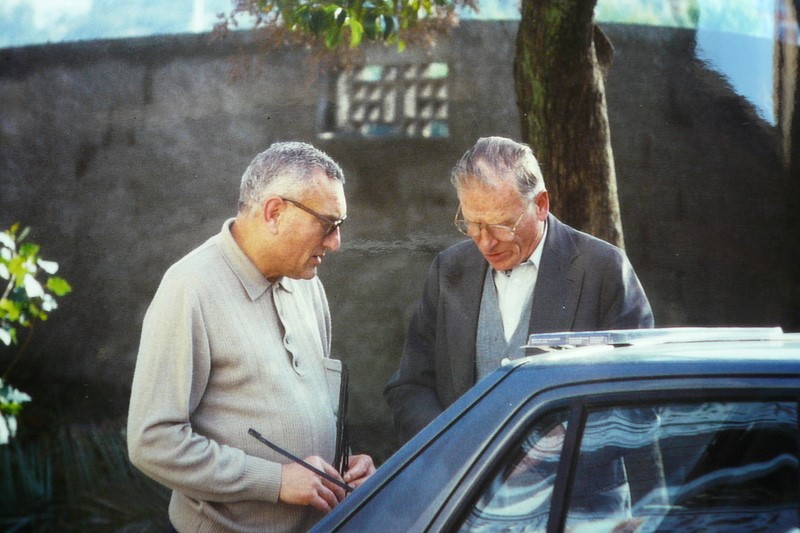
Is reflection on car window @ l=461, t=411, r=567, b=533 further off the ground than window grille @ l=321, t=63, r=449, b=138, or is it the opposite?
window grille @ l=321, t=63, r=449, b=138

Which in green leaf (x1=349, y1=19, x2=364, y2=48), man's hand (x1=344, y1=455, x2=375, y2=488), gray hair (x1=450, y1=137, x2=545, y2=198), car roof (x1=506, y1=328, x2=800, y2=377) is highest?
green leaf (x1=349, y1=19, x2=364, y2=48)

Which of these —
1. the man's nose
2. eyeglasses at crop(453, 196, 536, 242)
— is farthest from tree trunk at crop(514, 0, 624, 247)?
the man's nose

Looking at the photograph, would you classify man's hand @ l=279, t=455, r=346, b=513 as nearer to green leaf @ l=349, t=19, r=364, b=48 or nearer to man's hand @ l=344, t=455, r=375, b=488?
man's hand @ l=344, t=455, r=375, b=488

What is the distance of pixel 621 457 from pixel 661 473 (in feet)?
0.23

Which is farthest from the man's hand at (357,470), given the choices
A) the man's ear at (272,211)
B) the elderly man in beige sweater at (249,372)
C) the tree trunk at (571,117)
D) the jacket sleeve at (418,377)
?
the tree trunk at (571,117)

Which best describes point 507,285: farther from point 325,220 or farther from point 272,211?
point 272,211

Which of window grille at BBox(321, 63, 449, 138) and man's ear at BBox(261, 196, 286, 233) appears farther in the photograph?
window grille at BBox(321, 63, 449, 138)

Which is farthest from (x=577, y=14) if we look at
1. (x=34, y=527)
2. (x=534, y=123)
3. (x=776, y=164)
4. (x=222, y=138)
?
(x=34, y=527)

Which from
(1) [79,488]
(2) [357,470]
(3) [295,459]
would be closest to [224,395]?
(3) [295,459]

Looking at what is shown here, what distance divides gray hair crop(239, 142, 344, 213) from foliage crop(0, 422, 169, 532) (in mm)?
2637

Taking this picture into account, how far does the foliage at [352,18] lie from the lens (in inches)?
197

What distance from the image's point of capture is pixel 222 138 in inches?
211

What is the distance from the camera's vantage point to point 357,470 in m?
3.04

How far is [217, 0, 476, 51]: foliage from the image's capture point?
5.00 m
